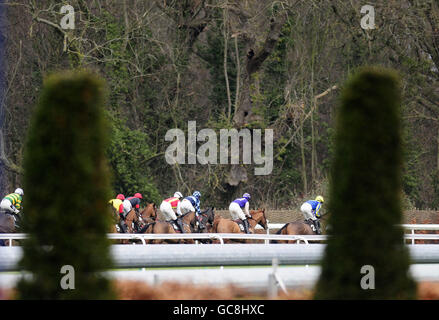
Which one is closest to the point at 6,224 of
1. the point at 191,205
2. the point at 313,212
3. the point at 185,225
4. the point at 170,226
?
the point at 170,226

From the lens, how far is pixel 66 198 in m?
6.41

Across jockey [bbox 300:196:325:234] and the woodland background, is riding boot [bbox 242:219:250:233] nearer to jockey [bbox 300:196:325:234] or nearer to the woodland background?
jockey [bbox 300:196:325:234]

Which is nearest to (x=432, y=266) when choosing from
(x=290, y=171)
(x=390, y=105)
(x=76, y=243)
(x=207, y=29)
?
(x=390, y=105)

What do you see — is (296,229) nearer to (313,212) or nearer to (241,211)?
(313,212)

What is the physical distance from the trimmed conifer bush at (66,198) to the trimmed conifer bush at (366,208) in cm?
179

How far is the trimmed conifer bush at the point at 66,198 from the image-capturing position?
6422 millimetres

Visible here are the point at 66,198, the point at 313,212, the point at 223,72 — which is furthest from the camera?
the point at 223,72

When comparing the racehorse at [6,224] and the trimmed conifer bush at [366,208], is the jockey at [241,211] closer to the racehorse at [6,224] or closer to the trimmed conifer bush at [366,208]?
the racehorse at [6,224]

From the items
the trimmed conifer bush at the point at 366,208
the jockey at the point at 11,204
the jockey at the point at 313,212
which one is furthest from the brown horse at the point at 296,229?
the trimmed conifer bush at the point at 366,208

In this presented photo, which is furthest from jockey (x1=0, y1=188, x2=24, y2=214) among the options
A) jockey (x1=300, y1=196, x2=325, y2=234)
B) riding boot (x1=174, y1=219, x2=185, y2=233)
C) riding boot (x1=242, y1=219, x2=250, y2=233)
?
jockey (x1=300, y1=196, x2=325, y2=234)

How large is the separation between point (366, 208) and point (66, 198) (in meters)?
2.29

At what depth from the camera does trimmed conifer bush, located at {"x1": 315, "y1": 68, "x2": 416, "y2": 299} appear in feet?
22.2

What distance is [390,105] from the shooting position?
23.1 ft

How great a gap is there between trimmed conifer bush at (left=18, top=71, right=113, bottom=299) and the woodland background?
19188 mm
